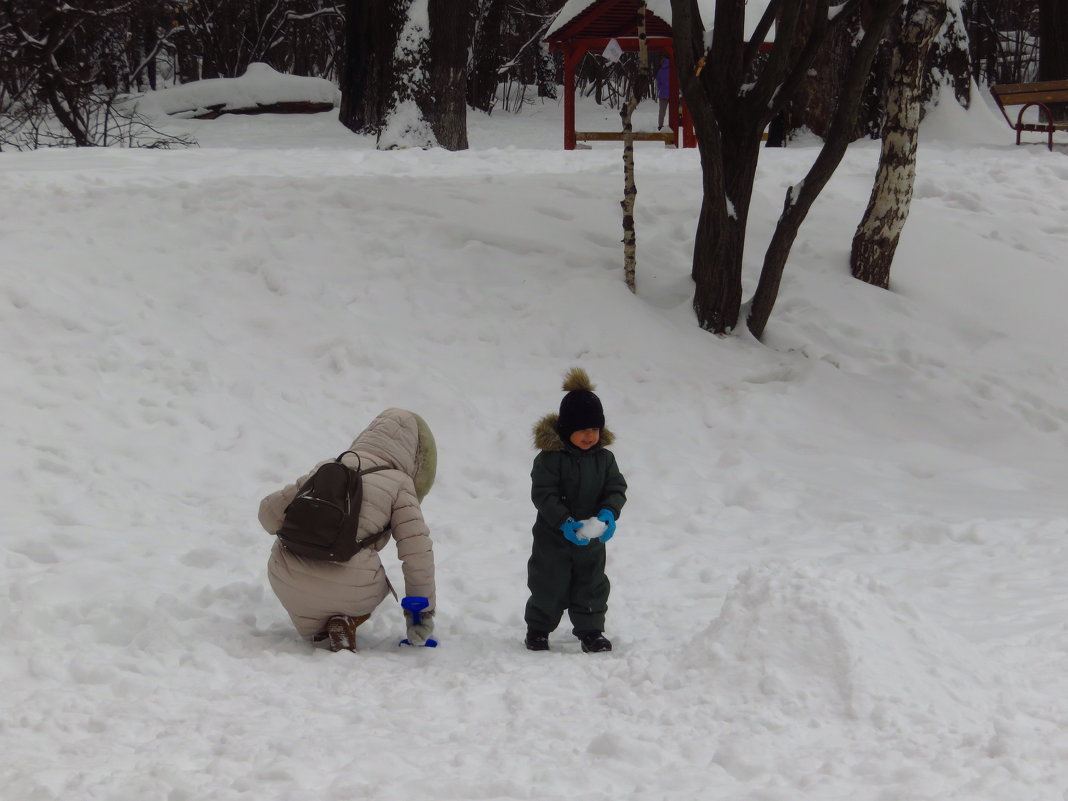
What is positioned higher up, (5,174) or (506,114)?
(506,114)

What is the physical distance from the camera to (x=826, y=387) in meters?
7.82

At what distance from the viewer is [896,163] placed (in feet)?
29.3

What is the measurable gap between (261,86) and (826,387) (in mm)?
15943

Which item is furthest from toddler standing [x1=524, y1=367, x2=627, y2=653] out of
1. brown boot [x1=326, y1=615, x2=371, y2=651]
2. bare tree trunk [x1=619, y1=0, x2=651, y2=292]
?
bare tree trunk [x1=619, y1=0, x2=651, y2=292]

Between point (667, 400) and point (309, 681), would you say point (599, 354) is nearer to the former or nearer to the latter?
point (667, 400)

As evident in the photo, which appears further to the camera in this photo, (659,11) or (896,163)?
(659,11)

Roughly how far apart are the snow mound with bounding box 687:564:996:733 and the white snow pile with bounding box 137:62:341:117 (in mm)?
18805

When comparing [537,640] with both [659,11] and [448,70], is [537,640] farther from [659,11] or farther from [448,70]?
[659,11]

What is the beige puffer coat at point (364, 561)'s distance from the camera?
4.09 m

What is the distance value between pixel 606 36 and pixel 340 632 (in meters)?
12.1

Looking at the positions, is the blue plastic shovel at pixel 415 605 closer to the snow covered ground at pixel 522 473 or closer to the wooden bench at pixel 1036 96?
the snow covered ground at pixel 522 473

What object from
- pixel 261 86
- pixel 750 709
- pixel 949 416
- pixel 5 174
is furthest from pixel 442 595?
pixel 261 86

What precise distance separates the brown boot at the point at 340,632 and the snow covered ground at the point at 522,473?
0.07 metres

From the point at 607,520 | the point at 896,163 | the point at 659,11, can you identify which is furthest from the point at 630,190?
the point at 659,11
